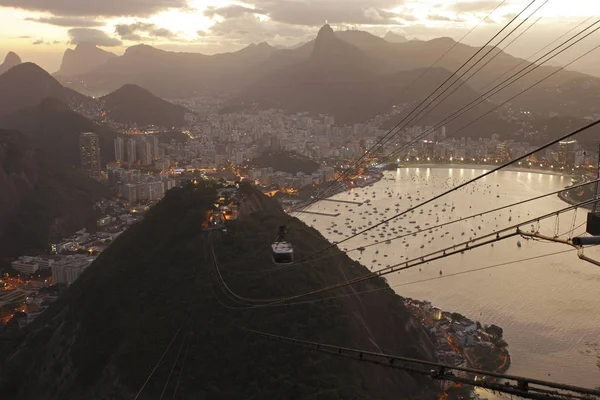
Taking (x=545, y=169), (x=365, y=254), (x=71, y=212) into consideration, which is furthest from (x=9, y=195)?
(x=545, y=169)

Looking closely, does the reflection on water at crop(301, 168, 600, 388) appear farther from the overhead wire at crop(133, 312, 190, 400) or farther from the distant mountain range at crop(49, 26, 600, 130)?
the distant mountain range at crop(49, 26, 600, 130)

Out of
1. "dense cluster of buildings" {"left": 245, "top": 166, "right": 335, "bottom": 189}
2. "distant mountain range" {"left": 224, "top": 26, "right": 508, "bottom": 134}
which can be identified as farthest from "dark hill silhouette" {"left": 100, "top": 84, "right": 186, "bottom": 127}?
"dense cluster of buildings" {"left": 245, "top": 166, "right": 335, "bottom": 189}

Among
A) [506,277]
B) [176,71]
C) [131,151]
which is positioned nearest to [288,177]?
[131,151]

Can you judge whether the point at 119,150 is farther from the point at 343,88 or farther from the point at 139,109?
the point at 343,88

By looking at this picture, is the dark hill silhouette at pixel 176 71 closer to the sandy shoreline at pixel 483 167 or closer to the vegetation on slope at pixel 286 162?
the vegetation on slope at pixel 286 162

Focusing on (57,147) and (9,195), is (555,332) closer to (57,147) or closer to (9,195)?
(9,195)
